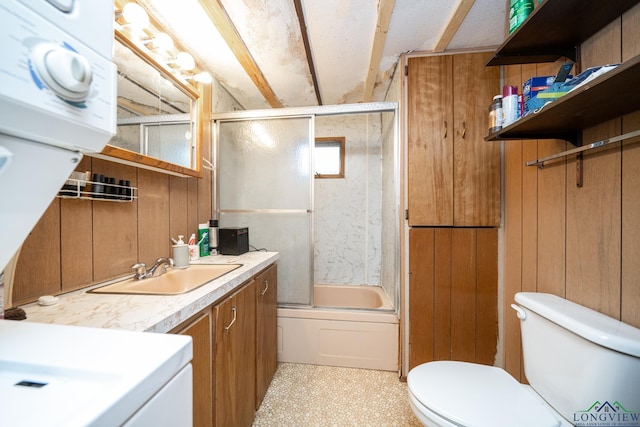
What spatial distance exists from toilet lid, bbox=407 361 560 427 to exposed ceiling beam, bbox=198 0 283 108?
2.04 meters

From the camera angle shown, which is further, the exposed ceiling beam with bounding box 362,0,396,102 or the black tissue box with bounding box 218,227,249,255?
the black tissue box with bounding box 218,227,249,255

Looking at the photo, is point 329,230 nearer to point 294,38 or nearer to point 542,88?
point 294,38

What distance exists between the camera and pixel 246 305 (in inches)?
50.3

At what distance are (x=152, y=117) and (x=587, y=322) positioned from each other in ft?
6.71

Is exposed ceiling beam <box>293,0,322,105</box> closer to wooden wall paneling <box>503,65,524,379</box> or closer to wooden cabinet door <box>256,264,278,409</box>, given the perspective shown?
wooden wall paneling <box>503,65,524,379</box>

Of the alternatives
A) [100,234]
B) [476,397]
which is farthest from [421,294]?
[100,234]

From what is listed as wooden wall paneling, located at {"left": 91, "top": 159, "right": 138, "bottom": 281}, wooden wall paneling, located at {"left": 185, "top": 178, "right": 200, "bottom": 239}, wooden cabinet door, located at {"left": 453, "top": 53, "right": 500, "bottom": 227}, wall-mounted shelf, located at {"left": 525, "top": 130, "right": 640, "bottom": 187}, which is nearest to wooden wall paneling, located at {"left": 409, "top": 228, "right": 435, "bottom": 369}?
wooden cabinet door, located at {"left": 453, "top": 53, "right": 500, "bottom": 227}

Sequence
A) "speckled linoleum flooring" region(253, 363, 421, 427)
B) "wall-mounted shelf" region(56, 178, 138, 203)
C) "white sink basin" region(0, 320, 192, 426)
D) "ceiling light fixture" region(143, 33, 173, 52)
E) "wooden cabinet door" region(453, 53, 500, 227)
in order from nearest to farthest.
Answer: "white sink basin" region(0, 320, 192, 426) → "wall-mounted shelf" region(56, 178, 138, 203) → "ceiling light fixture" region(143, 33, 173, 52) → "speckled linoleum flooring" region(253, 363, 421, 427) → "wooden cabinet door" region(453, 53, 500, 227)

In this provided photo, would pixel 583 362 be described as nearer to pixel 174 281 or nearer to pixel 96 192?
pixel 174 281

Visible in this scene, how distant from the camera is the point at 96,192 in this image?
1.02 m

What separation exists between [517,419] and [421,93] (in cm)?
176

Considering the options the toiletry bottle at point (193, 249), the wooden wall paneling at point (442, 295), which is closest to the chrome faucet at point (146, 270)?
the toiletry bottle at point (193, 249)

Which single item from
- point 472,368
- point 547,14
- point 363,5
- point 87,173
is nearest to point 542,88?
point 547,14

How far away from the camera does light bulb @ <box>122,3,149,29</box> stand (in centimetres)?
112
